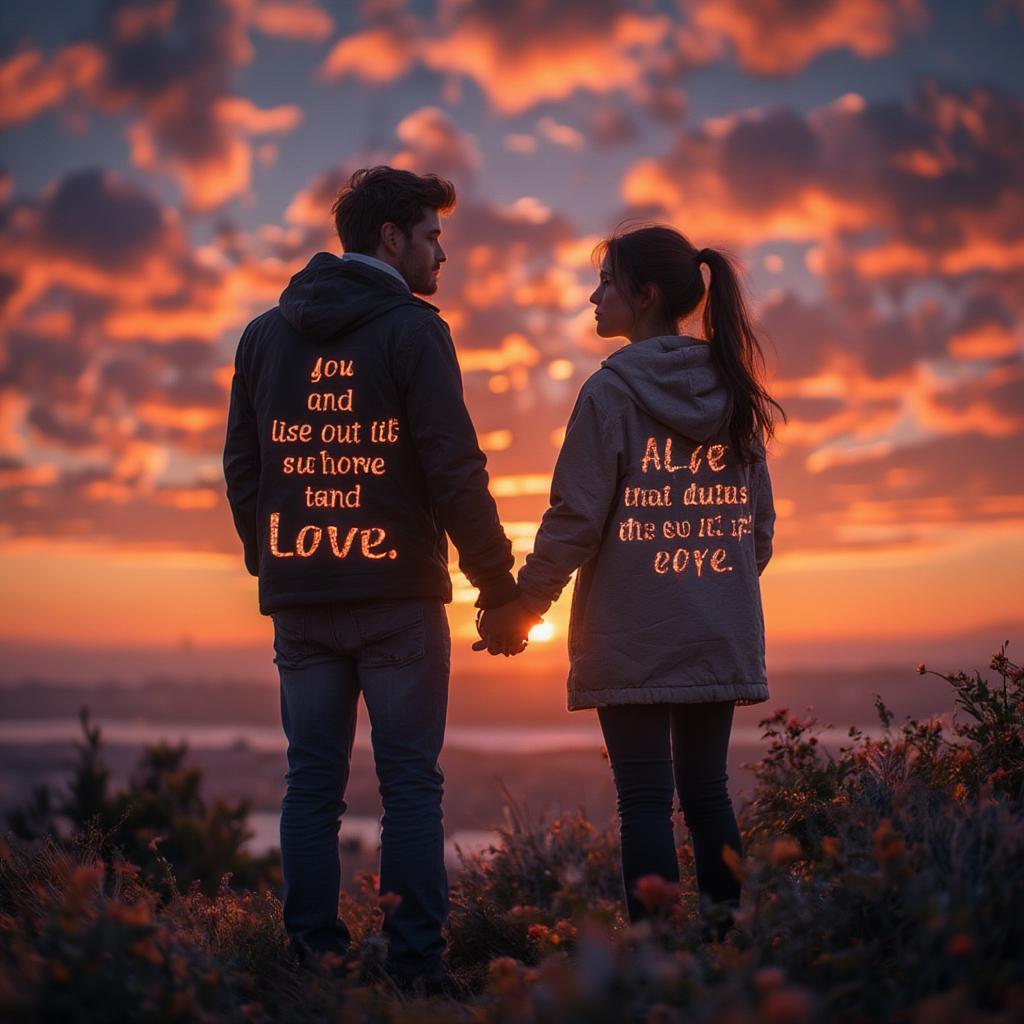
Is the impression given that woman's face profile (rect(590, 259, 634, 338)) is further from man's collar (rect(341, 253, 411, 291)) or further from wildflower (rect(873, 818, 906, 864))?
wildflower (rect(873, 818, 906, 864))

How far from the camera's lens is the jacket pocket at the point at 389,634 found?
3.64 m

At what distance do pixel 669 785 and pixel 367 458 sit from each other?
4.91 feet

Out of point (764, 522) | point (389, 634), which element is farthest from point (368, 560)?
point (764, 522)

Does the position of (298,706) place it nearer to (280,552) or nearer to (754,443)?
(280,552)

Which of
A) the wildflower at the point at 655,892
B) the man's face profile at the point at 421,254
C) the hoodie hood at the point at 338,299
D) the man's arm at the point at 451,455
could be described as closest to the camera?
the wildflower at the point at 655,892

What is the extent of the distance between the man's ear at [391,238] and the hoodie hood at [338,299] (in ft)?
0.52

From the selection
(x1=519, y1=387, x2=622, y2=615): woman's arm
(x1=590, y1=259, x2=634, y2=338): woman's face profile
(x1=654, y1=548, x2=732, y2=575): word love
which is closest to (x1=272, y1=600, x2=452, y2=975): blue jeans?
(x1=519, y1=387, x2=622, y2=615): woman's arm

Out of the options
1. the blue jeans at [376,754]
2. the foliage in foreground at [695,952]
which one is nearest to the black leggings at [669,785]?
the foliage in foreground at [695,952]

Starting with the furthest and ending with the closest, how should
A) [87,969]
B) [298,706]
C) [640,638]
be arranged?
1. [298,706]
2. [640,638]
3. [87,969]

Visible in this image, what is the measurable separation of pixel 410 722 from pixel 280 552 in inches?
29.3

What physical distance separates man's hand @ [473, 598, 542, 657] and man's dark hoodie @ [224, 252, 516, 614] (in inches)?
1.8

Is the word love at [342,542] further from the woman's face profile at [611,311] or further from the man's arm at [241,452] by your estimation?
the woman's face profile at [611,311]

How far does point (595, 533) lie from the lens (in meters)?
3.59

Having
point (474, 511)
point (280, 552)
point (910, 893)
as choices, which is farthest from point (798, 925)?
point (280, 552)
